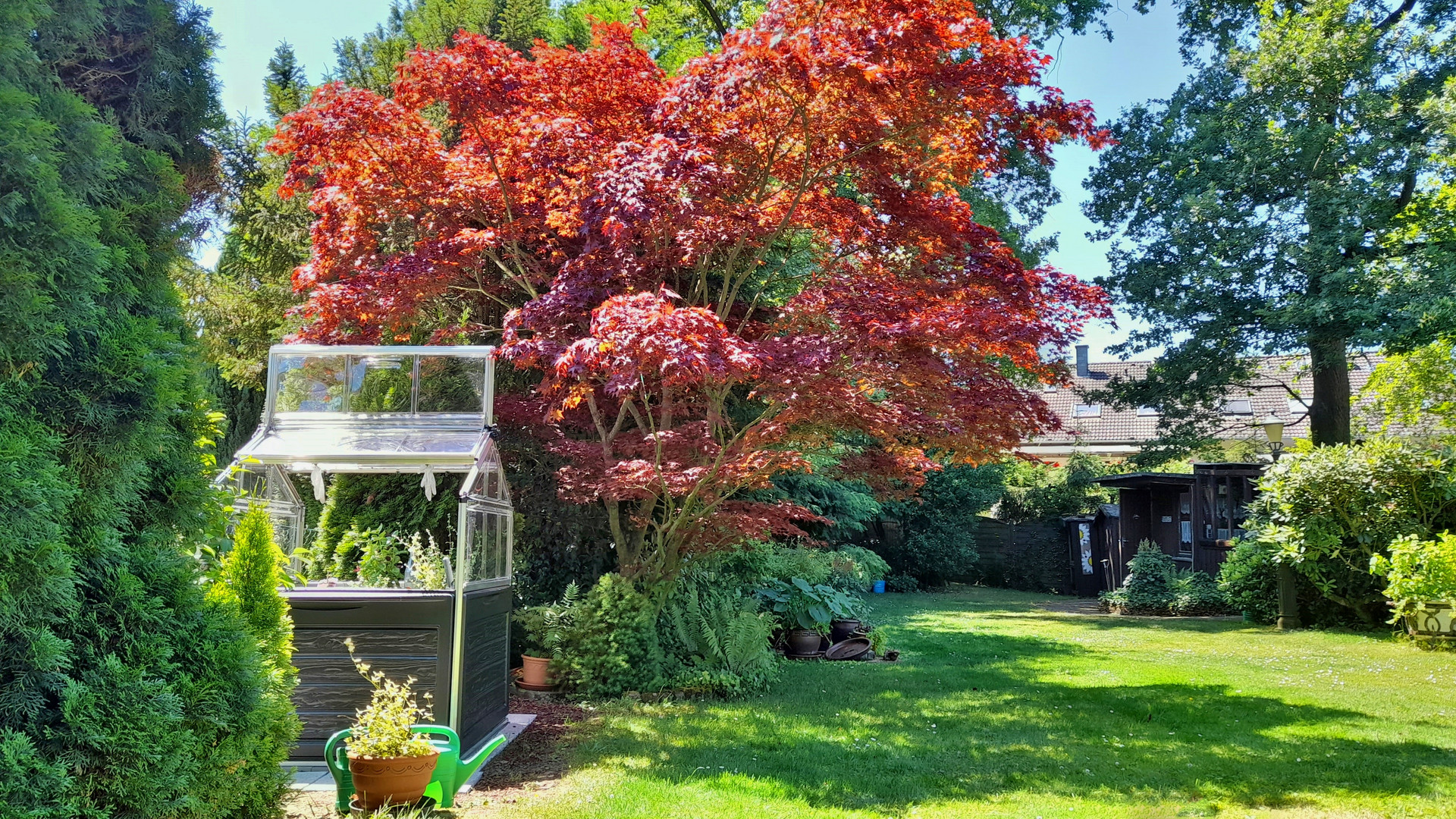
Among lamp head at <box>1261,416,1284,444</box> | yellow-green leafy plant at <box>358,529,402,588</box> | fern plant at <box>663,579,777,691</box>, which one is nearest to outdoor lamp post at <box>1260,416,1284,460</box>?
lamp head at <box>1261,416,1284,444</box>

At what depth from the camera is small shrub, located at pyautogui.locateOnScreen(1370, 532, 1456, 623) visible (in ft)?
33.5

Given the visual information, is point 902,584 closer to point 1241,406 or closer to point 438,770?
point 1241,406

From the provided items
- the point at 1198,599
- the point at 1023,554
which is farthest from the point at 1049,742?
the point at 1023,554

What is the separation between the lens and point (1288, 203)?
47.8ft

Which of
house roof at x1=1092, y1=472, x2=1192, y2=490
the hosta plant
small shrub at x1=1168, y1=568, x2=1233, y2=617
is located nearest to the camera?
the hosta plant

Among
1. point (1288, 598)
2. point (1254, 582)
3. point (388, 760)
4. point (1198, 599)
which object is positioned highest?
point (388, 760)

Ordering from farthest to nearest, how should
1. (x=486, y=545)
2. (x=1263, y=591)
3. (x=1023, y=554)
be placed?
1. (x=1023, y=554)
2. (x=1263, y=591)
3. (x=486, y=545)

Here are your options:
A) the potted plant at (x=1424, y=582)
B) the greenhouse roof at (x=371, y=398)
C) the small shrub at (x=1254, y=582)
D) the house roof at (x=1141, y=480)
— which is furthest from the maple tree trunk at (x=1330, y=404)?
the greenhouse roof at (x=371, y=398)

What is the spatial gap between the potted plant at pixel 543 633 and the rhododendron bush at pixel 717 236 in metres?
0.72

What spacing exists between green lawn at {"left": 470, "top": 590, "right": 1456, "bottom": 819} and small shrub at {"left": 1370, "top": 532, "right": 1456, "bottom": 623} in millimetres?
587

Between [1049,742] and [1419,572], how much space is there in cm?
698

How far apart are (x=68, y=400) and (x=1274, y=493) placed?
1380 cm

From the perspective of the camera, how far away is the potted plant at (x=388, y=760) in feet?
14.5

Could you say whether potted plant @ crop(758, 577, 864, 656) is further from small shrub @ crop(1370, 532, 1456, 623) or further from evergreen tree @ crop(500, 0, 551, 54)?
evergreen tree @ crop(500, 0, 551, 54)
